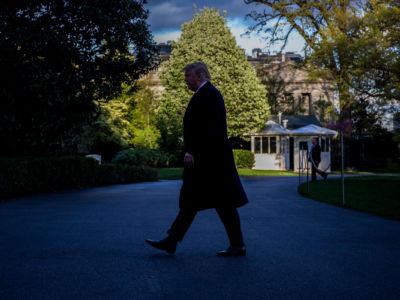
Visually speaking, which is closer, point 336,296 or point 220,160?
point 336,296

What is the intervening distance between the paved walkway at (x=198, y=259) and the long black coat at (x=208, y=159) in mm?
603

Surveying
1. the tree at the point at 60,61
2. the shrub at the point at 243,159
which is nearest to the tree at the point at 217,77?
the shrub at the point at 243,159

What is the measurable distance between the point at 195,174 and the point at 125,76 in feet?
33.7

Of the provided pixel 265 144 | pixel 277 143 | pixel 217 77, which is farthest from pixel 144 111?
pixel 277 143

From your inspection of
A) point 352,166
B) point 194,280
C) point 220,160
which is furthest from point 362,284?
point 352,166

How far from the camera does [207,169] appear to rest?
5102 mm

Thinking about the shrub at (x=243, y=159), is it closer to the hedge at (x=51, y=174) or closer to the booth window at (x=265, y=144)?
the booth window at (x=265, y=144)

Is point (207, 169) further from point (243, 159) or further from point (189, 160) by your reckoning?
point (243, 159)

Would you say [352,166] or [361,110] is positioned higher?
[361,110]

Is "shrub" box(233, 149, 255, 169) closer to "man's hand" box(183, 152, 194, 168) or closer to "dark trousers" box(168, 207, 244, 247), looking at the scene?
"dark trousers" box(168, 207, 244, 247)

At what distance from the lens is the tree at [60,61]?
1257cm

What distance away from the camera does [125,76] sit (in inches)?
586

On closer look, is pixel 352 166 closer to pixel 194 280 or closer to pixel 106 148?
pixel 106 148

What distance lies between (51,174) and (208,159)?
34.0ft
